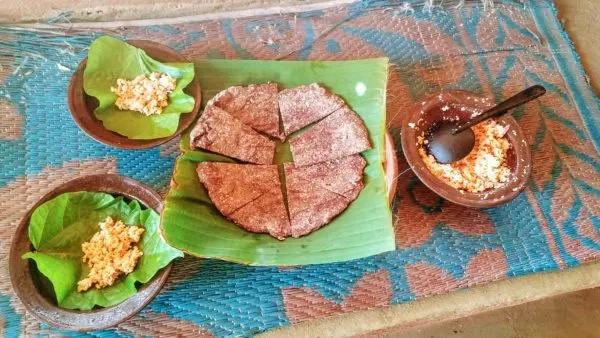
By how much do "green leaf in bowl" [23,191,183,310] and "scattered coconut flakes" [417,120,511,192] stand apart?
3.54ft

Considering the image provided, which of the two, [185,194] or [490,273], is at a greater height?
[185,194]

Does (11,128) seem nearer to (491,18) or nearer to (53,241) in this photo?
(53,241)

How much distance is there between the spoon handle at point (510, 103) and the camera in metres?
1.68

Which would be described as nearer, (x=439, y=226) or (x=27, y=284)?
(x=27, y=284)

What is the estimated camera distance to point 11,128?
2.12 m

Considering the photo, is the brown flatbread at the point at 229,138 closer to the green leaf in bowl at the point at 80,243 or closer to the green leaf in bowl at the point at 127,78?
the green leaf in bowl at the point at 127,78

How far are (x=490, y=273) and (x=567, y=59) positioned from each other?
4.43 ft

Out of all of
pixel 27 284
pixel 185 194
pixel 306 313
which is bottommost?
pixel 306 313

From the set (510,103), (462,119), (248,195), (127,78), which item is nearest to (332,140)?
(248,195)

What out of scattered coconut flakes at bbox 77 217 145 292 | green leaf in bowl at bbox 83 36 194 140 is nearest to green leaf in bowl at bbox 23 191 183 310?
scattered coconut flakes at bbox 77 217 145 292

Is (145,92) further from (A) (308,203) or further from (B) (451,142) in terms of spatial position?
(B) (451,142)

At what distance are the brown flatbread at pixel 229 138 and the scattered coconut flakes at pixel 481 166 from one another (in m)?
0.65

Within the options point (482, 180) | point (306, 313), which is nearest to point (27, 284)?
point (306, 313)

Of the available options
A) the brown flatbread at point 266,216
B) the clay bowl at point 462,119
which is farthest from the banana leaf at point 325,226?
the clay bowl at point 462,119
